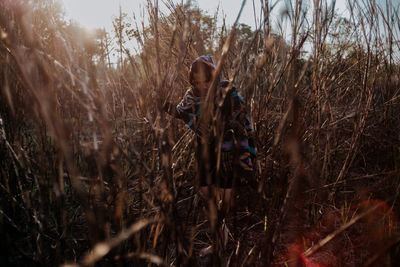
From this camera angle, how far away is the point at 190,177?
2598 millimetres

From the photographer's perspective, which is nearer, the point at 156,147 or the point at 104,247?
the point at 104,247

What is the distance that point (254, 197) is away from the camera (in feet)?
8.96

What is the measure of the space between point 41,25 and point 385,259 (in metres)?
1.64

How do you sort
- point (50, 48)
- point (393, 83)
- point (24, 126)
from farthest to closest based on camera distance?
point (393, 83) → point (24, 126) → point (50, 48)

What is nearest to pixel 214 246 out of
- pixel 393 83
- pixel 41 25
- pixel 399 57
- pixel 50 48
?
pixel 50 48

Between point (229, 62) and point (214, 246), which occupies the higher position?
Result: point (229, 62)

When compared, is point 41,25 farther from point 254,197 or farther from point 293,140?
point 254,197

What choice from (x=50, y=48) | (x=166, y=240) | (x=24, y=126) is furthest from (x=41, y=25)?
(x=166, y=240)

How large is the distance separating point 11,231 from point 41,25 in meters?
0.99

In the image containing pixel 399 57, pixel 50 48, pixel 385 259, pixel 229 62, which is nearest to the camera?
pixel 385 259

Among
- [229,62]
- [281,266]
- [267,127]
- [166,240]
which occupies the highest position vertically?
[229,62]

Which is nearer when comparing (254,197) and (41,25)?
(41,25)

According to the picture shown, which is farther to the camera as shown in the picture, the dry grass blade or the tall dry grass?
the tall dry grass

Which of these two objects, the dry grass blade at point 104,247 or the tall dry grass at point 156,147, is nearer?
the dry grass blade at point 104,247
